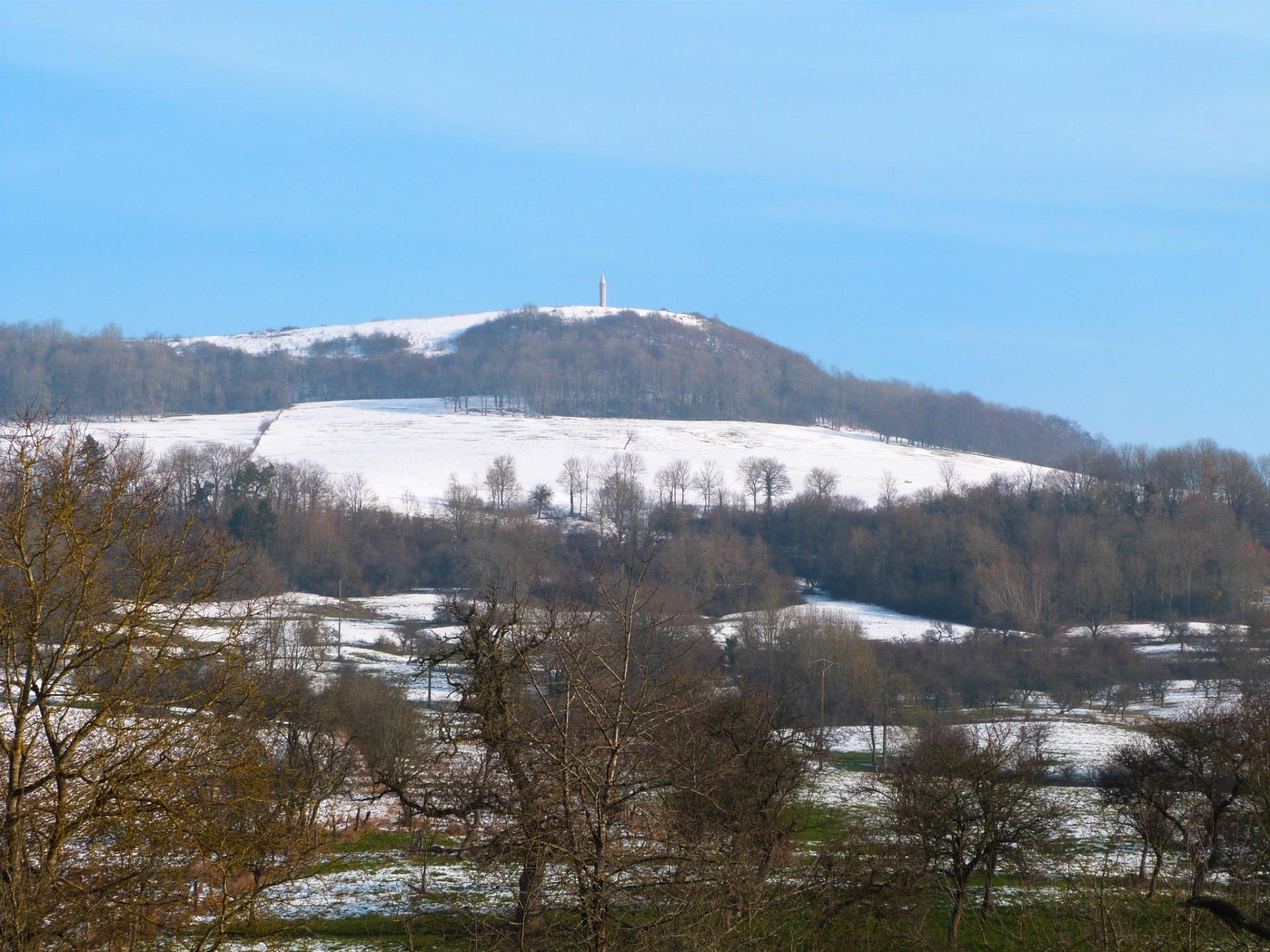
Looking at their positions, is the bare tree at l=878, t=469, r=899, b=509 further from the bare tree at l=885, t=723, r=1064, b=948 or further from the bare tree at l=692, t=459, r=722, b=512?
the bare tree at l=885, t=723, r=1064, b=948

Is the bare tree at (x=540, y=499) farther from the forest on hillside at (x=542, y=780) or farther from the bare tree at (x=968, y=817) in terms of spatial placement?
the bare tree at (x=968, y=817)

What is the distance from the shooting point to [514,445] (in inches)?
5571

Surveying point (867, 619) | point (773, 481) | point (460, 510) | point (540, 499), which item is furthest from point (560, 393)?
point (867, 619)

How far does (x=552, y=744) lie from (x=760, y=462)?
119 m

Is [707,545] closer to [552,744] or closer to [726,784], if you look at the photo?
[726,784]

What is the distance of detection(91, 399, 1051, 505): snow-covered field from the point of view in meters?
126

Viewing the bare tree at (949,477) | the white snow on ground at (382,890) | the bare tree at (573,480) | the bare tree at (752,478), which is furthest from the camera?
the bare tree at (949,477)

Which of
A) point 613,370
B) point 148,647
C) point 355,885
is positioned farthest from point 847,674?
point 613,370

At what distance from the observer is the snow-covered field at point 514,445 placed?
12606 cm

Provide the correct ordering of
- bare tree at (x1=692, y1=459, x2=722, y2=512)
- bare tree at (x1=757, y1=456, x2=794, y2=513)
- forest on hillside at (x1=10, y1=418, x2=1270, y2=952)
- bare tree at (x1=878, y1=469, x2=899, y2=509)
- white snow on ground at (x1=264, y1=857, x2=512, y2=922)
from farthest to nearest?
bare tree at (x1=692, y1=459, x2=722, y2=512) < bare tree at (x1=757, y1=456, x2=794, y2=513) < bare tree at (x1=878, y1=469, x2=899, y2=509) < white snow on ground at (x1=264, y1=857, x2=512, y2=922) < forest on hillside at (x1=10, y1=418, x2=1270, y2=952)

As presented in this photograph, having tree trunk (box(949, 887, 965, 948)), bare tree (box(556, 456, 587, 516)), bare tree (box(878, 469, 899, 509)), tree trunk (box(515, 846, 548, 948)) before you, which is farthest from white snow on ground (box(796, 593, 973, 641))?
tree trunk (box(515, 846, 548, 948))

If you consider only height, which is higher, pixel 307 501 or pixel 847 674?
pixel 307 501

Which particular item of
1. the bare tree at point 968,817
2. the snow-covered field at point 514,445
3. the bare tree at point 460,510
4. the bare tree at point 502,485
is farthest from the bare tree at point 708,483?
the bare tree at point 968,817

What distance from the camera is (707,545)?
9856 cm
